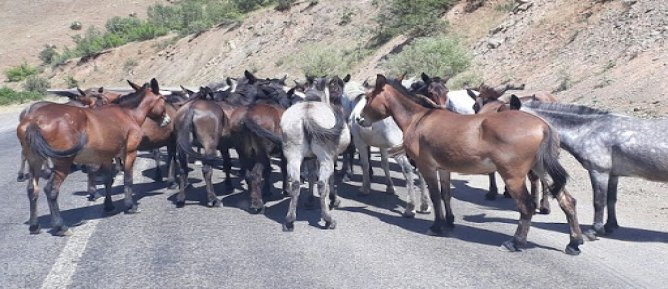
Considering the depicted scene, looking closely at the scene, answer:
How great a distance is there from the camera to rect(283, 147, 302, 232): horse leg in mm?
9430

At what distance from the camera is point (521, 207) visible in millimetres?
8336

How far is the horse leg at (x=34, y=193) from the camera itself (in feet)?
31.1

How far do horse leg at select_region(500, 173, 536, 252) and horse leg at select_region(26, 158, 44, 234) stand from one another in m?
6.03

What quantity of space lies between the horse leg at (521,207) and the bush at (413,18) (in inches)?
1156

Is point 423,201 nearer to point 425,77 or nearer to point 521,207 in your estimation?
point 425,77

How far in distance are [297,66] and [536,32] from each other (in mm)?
22062

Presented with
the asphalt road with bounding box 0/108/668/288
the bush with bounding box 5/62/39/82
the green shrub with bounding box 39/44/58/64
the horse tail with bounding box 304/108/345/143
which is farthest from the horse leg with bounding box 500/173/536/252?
the green shrub with bounding box 39/44/58/64

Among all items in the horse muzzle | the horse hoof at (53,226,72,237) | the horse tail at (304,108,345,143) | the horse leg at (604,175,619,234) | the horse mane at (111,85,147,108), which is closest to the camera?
the horse leg at (604,175,619,234)

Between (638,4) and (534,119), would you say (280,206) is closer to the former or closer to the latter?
(534,119)

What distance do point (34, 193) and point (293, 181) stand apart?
137 inches

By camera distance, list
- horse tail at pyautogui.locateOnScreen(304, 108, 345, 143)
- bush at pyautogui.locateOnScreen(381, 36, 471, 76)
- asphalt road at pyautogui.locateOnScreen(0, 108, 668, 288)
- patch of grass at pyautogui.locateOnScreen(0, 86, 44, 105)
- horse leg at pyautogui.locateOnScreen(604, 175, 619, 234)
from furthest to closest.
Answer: patch of grass at pyautogui.locateOnScreen(0, 86, 44, 105)
bush at pyautogui.locateOnScreen(381, 36, 471, 76)
horse tail at pyautogui.locateOnScreen(304, 108, 345, 143)
horse leg at pyautogui.locateOnScreen(604, 175, 619, 234)
asphalt road at pyautogui.locateOnScreen(0, 108, 668, 288)

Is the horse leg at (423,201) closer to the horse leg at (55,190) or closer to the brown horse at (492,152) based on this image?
the brown horse at (492,152)

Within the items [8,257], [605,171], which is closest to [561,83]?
[605,171]

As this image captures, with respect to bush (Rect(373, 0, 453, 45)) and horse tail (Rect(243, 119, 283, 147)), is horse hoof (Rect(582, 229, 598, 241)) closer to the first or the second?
horse tail (Rect(243, 119, 283, 147))
